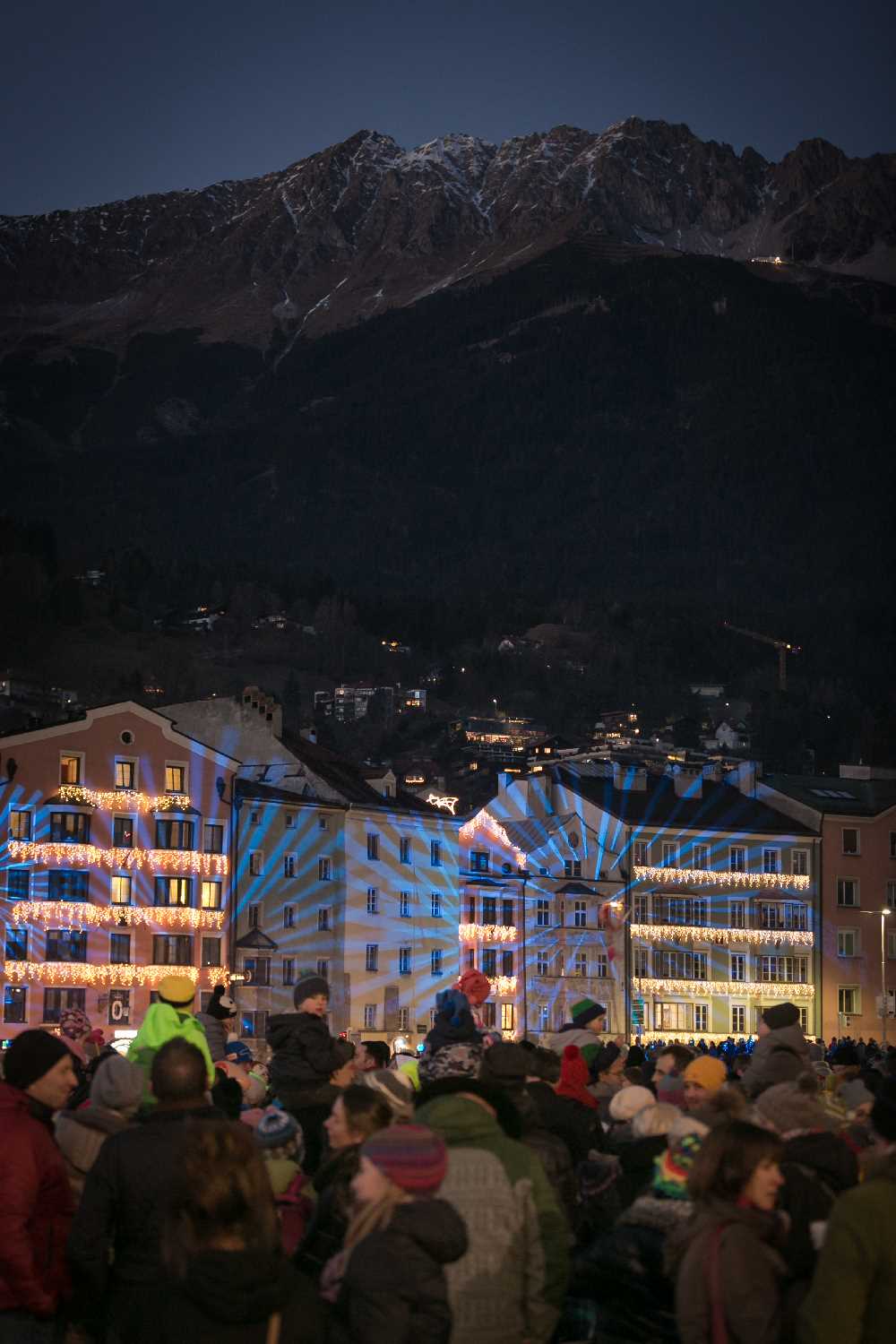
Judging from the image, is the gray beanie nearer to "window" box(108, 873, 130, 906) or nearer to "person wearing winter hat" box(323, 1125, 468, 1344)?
"person wearing winter hat" box(323, 1125, 468, 1344)

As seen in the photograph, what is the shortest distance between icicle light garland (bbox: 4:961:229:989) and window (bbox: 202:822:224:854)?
481 cm

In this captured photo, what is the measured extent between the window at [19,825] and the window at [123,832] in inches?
135

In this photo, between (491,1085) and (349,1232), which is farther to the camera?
(491,1085)

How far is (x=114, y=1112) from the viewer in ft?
39.4

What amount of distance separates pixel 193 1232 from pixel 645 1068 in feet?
46.5

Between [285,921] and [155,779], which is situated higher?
[155,779]

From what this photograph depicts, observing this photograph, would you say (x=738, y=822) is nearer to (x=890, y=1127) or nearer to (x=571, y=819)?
(x=571, y=819)

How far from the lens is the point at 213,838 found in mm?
80875

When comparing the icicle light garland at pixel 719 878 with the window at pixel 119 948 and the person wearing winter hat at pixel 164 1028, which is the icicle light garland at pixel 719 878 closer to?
the window at pixel 119 948

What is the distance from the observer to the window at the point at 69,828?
75812 mm

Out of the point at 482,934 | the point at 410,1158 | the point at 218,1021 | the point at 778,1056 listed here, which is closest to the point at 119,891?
the point at 482,934

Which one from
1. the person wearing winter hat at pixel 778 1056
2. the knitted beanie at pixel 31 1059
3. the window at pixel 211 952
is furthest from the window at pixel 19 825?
the knitted beanie at pixel 31 1059

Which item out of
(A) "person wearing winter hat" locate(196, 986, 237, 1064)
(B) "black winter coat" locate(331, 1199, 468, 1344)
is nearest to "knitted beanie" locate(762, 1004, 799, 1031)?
(A) "person wearing winter hat" locate(196, 986, 237, 1064)

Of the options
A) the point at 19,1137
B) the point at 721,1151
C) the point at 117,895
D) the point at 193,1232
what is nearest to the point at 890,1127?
the point at 721,1151
